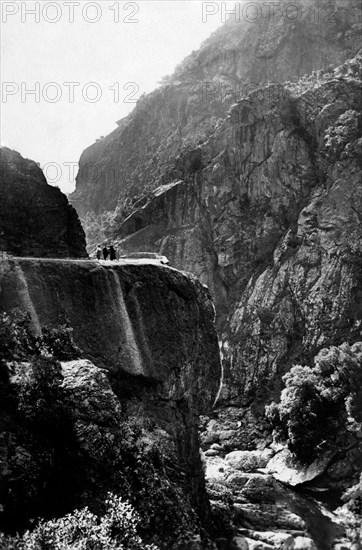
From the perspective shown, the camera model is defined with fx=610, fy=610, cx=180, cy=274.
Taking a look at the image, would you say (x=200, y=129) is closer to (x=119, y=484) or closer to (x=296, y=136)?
(x=296, y=136)

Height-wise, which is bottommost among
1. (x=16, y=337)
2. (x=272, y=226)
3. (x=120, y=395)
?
(x=120, y=395)

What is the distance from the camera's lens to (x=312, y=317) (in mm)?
85875

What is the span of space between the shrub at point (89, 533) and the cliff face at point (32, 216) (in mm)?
18268

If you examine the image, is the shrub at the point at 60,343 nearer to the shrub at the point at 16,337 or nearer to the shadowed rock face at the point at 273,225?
the shrub at the point at 16,337

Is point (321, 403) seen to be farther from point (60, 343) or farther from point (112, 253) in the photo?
point (60, 343)

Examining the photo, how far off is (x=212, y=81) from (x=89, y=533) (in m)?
124

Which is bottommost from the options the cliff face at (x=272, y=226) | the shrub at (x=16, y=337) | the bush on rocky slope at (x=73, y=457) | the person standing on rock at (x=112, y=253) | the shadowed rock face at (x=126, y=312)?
the bush on rocky slope at (x=73, y=457)

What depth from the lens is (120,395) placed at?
109 feet

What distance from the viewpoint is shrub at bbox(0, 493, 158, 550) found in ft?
62.8

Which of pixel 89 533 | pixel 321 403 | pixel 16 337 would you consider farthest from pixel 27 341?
pixel 321 403

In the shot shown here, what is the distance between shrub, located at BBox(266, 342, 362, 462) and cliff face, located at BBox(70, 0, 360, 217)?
56.4m

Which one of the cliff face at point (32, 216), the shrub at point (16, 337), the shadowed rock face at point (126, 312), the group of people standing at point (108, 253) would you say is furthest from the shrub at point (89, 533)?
the cliff face at point (32, 216)

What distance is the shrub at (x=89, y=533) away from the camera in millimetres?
19156

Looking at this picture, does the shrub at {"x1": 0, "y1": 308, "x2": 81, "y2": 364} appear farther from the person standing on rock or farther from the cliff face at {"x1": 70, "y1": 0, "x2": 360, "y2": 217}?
the cliff face at {"x1": 70, "y1": 0, "x2": 360, "y2": 217}
